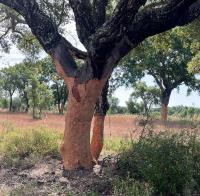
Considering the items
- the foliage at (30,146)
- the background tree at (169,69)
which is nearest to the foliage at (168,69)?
the background tree at (169,69)

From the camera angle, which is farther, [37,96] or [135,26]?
[37,96]

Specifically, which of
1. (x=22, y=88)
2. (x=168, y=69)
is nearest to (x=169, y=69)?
(x=168, y=69)

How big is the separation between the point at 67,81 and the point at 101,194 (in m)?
2.72

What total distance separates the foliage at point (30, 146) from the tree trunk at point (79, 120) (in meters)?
1.92

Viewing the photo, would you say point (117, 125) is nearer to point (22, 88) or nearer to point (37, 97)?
point (37, 97)

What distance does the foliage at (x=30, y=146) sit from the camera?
36.8 feet

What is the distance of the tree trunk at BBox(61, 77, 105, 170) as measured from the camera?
29.8 feet

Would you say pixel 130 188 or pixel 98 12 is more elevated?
pixel 98 12

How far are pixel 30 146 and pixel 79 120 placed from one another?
9.47 feet

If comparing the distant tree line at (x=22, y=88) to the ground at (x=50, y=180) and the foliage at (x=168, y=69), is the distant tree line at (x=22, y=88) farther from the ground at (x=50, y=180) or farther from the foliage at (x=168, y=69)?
the ground at (x=50, y=180)

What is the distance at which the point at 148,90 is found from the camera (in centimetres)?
4666

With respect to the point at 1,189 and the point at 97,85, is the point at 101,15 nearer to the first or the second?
the point at 97,85

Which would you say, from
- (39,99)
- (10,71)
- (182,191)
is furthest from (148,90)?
(182,191)

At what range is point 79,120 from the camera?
912 cm
